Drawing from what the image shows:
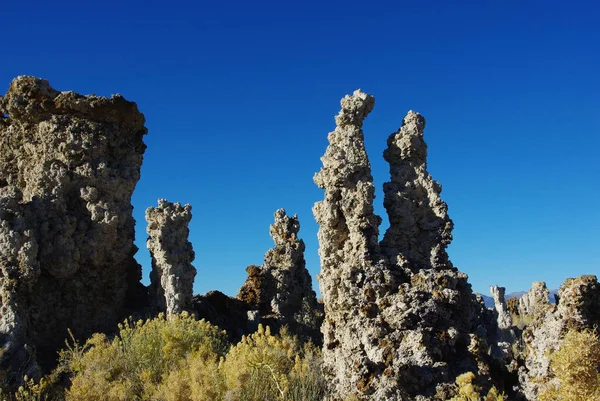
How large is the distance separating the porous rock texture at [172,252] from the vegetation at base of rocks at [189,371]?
16.3 feet

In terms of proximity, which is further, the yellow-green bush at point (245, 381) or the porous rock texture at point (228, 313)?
the porous rock texture at point (228, 313)

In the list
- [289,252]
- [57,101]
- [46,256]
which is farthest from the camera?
[289,252]

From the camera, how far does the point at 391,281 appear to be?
32.9 ft

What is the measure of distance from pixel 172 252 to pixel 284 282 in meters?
6.06

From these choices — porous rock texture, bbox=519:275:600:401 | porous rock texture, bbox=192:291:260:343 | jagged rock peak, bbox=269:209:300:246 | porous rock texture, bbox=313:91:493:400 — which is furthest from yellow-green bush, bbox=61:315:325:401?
jagged rock peak, bbox=269:209:300:246

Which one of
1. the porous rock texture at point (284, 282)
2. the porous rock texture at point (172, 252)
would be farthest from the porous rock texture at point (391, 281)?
the porous rock texture at point (284, 282)

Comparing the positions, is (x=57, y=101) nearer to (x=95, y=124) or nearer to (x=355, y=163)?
(x=95, y=124)

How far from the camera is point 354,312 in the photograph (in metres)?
9.98

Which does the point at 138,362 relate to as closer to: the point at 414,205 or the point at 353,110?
the point at 414,205

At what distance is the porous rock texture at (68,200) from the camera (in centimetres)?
1800

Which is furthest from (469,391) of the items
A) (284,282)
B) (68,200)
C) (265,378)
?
(284,282)

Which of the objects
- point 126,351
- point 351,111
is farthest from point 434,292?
point 126,351

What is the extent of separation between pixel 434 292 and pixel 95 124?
1413cm

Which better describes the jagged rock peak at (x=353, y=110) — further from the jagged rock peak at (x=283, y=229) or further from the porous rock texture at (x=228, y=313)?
the jagged rock peak at (x=283, y=229)
